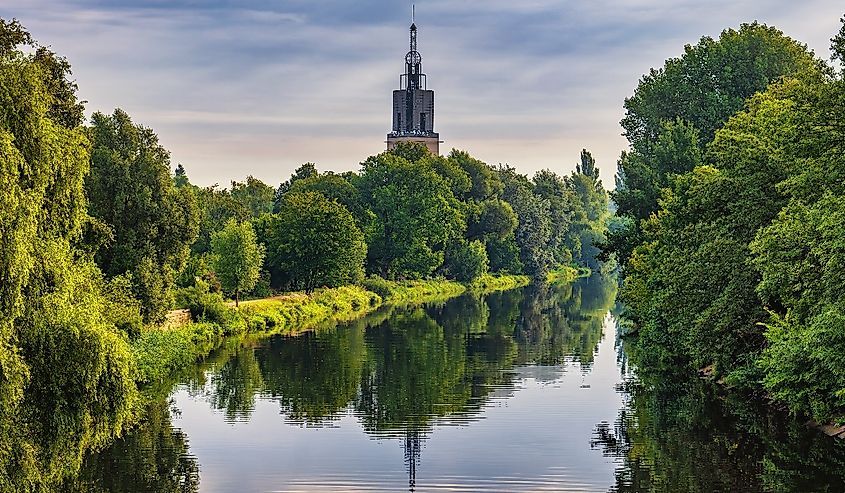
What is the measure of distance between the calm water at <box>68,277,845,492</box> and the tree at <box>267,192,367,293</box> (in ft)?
67.7

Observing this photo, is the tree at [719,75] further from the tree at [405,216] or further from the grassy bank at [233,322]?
the tree at [405,216]

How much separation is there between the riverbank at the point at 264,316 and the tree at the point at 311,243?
139cm

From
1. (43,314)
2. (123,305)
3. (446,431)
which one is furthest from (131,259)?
(43,314)

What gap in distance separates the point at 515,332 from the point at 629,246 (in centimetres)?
840

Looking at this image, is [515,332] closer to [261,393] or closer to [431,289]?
[261,393]

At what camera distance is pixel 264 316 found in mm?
57062

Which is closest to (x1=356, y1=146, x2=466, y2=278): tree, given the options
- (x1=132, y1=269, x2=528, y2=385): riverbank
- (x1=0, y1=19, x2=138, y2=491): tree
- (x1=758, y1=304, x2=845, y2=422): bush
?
(x1=132, y1=269, x2=528, y2=385): riverbank

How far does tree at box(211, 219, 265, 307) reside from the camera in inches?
2234

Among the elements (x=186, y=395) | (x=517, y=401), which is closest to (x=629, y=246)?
(x=517, y=401)

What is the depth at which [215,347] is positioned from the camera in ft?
155

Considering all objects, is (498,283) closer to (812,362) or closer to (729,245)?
(729,245)

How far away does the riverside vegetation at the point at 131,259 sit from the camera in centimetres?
1895

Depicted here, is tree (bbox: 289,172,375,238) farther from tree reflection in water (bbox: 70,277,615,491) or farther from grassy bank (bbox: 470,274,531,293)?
tree reflection in water (bbox: 70,277,615,491)

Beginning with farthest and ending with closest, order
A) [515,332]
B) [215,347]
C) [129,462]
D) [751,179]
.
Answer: [515,332] → [215,347] → [751,179] → [129,462]
